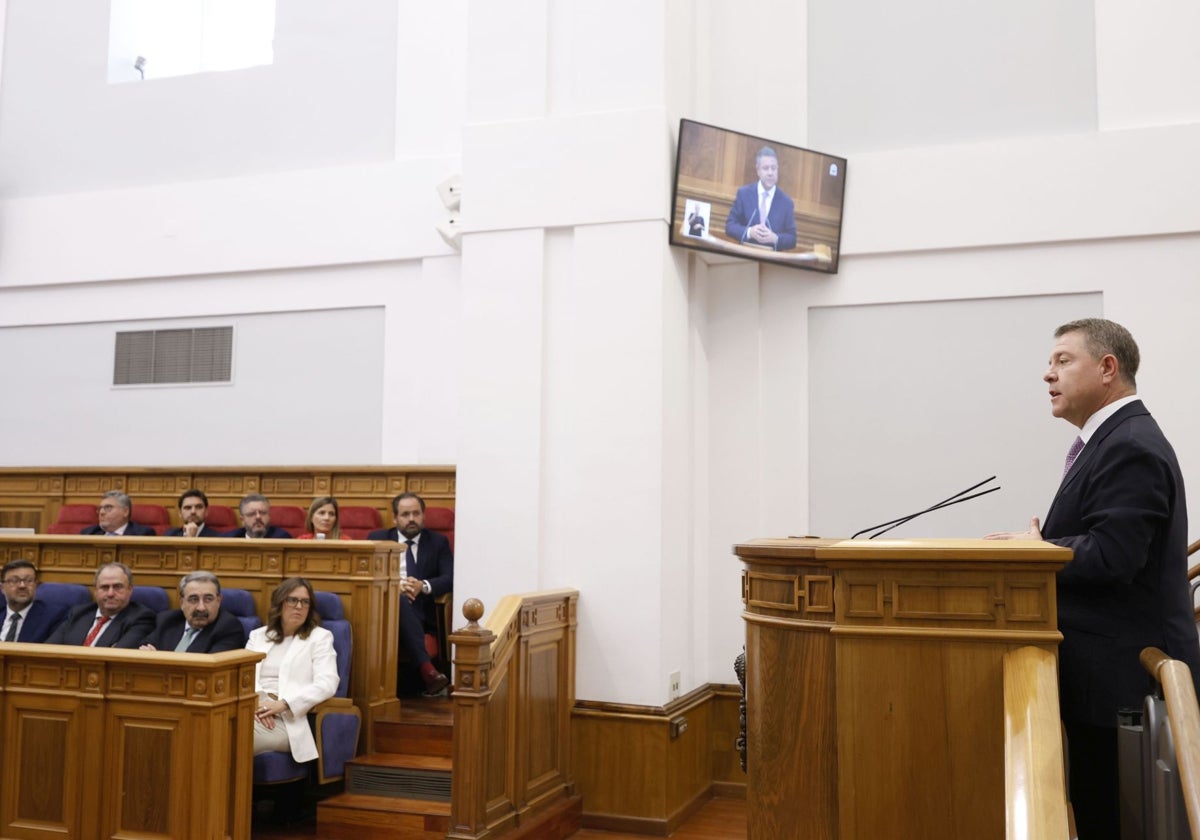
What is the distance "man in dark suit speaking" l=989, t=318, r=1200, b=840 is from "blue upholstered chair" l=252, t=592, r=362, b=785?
3.57 metres

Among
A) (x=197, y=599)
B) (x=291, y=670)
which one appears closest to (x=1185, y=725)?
(x=291, y=670)

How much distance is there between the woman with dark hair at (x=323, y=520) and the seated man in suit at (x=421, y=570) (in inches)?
11.3

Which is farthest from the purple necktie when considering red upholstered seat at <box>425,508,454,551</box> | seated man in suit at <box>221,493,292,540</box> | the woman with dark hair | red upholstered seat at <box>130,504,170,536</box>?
red upholstered seat at <box>130,504,170,536</box>

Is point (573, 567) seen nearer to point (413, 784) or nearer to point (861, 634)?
point (413, 784)

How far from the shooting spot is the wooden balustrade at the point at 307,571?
17.7 feet

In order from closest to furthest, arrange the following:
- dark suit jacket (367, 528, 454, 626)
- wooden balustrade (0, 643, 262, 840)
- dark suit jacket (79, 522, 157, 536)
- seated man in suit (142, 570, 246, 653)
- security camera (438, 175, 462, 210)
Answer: wooden balustrade (0, 643, 262, 840) → seated man in suit (142, 570, 246, 653) → dark suit jacket (367, 528, 454, 626) → dark suit jacket (79, 522, 157, 536) → security camera (438, 175, 462, 210)

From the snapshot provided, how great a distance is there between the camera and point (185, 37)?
372 inches

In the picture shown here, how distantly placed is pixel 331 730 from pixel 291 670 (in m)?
0.34

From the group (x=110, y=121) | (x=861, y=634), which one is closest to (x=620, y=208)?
(x=861, y=634)

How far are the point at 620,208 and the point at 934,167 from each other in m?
1.92

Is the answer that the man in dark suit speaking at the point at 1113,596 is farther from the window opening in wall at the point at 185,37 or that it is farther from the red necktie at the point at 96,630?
the window opening in wall at the point at 185,37

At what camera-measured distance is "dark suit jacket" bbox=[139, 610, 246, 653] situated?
5043 mm

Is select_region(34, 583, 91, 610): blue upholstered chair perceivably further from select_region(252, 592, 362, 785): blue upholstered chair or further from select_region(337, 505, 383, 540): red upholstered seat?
select_region(337, 505, 383, 540): red upholstered seat

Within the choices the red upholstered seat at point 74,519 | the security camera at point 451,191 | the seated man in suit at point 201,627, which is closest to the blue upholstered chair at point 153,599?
the seated man in suit at point 201,627
